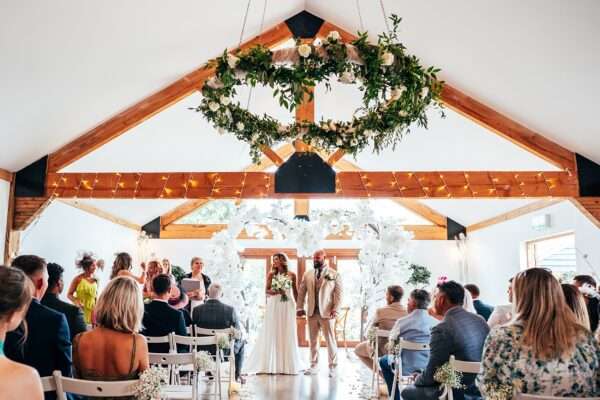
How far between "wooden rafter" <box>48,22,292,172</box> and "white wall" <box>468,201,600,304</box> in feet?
15.7

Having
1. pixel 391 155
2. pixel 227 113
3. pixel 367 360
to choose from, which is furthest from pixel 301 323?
pixel 227 113

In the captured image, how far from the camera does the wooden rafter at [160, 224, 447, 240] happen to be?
12242 millimetres

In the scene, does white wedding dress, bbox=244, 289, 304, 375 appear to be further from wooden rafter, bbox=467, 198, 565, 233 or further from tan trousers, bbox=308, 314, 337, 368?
wooden rafter, bbox=467, 198, 565, 233

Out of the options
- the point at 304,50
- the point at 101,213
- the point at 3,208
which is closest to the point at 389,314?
the point at 304,50

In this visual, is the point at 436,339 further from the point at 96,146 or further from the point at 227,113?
the point at 96,146

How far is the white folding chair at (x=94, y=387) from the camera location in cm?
239

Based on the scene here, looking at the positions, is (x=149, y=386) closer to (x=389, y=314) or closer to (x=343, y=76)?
(x=343, y=76)

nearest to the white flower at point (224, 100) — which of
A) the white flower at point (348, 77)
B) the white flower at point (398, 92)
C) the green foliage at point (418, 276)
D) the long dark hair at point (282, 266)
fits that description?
the white flower at point (348, 77)

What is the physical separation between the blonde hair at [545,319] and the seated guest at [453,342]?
1.15 m

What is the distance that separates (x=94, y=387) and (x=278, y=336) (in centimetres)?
536

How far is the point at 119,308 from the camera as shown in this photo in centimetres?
260

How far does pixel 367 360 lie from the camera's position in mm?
6375

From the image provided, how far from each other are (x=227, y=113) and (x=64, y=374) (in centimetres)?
239

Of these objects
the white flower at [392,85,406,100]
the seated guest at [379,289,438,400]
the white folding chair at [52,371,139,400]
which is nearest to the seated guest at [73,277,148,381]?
the white folding chair at [52,371,139,400]
